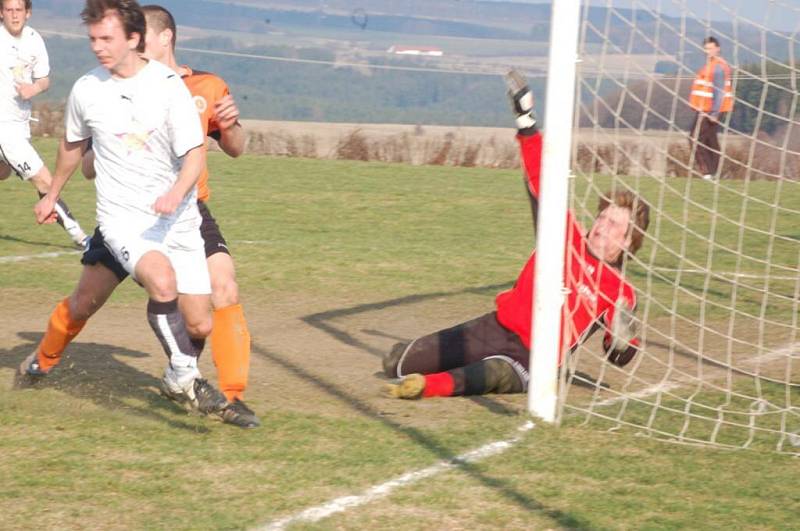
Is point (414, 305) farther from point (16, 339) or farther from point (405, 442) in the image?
point (405, 442)

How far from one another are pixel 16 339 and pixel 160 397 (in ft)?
5.69

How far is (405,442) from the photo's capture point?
18.8ft

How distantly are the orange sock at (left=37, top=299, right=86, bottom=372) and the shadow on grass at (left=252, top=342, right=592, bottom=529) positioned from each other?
1223 millimetres

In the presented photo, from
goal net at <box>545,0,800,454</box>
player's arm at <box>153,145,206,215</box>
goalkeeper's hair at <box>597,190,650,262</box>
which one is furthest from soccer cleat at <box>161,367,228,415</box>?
goalkeeper's hair at <box>597,190,650,262</box>

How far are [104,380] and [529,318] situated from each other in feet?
7.01

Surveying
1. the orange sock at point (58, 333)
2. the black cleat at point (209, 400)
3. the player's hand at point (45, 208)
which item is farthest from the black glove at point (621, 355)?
the player's hand at point (45, 208)

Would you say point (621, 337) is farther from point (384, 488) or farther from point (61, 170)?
point (61, 170)

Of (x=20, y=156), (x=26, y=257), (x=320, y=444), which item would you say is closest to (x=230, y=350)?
(x=320, y=444)

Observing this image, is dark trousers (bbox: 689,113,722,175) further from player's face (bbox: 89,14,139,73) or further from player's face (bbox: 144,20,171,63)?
player's face (bbox: 89,14,139,73)

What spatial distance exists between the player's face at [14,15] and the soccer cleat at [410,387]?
564 centimetres

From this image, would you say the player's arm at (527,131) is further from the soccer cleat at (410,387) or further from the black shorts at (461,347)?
the soccer cleat at (410,387)

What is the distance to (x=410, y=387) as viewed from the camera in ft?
21.2

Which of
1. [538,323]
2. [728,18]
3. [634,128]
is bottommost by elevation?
[538,323]


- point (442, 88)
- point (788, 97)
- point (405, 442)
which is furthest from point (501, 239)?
point (442, 88)
